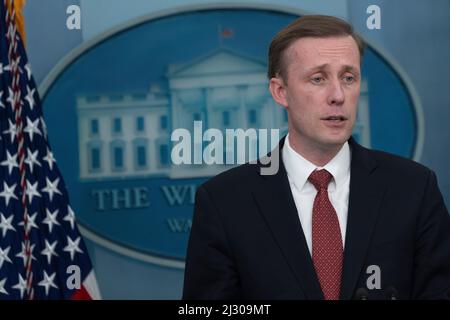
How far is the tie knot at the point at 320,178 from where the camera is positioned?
1.69m

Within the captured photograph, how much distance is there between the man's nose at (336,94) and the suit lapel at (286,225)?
0.59 feet

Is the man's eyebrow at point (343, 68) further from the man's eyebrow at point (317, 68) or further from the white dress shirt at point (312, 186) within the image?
the white dress shirt at point (312, 186)

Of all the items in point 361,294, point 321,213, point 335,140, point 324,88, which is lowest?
point 361,294

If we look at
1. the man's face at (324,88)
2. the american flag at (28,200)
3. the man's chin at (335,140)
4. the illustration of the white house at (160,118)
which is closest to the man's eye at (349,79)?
the man's face at (324,88)

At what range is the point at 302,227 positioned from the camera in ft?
5.44

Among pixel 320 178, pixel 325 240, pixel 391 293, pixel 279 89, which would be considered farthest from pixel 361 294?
pixel 279 89

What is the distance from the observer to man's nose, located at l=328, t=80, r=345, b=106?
1.64 meters

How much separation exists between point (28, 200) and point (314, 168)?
1361mm

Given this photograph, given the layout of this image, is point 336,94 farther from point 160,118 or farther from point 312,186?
point 160,118

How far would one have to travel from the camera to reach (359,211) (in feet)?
5.32
